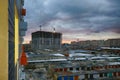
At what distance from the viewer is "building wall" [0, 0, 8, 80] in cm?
581

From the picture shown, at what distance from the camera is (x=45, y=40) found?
293 ft

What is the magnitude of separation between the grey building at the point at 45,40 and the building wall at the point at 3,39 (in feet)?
264

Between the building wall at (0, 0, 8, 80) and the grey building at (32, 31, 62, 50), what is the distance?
264 ft

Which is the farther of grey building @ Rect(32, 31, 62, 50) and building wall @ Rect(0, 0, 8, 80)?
grey building @ Rect(32, 31, 62, 50)

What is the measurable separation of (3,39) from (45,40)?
8347cm

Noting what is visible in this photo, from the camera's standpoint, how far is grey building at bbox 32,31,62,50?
3450 inches

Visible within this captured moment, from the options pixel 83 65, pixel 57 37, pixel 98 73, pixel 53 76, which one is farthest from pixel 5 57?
pixel 57 37

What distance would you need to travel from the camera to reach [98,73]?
30500 mm

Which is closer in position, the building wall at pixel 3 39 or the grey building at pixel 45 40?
the building wall at pixel 3 39

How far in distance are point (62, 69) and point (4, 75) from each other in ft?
87.7

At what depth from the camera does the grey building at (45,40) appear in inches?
3450

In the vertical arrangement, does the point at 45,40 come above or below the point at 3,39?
above

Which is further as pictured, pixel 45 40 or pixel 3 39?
pixel 45 40

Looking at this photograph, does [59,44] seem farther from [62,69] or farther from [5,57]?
[5,57]
